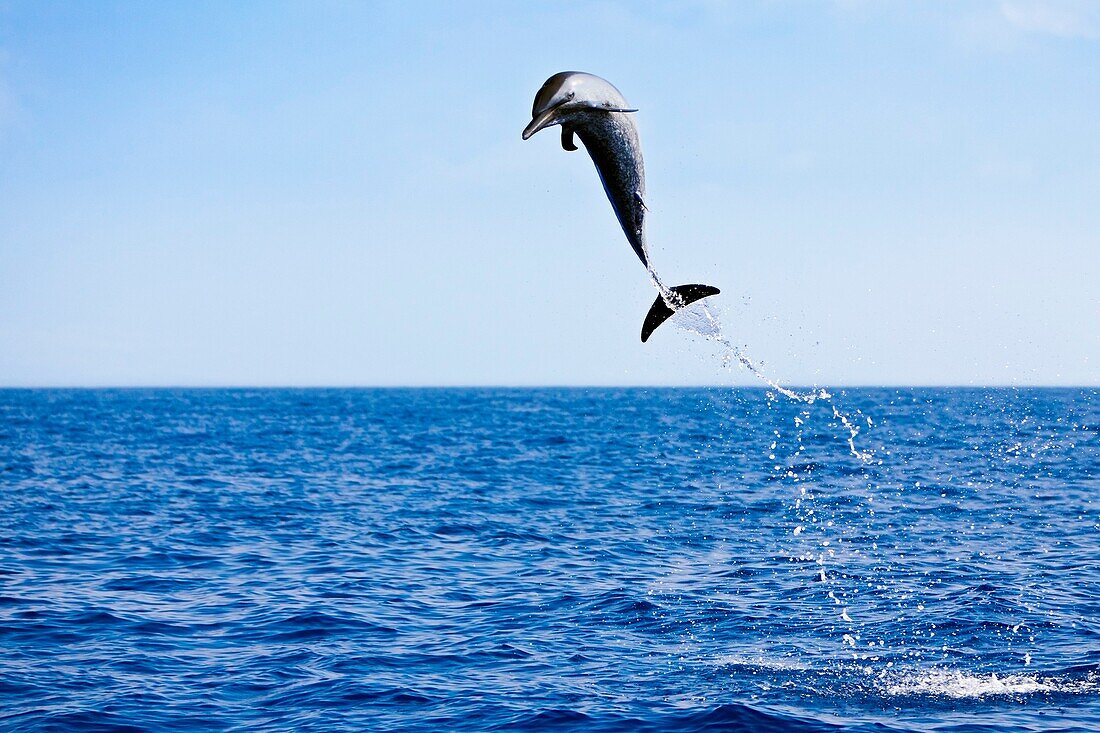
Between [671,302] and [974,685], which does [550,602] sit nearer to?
[974,685]

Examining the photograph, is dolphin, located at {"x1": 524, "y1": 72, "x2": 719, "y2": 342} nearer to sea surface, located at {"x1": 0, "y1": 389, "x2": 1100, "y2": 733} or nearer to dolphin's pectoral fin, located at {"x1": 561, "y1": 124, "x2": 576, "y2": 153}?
dolphin's pectoral fin, located at {"x1": 561, "y1": 124, "x2": 576, "y2": 153}

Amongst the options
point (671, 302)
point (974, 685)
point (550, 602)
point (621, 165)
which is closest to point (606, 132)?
point (621, 165)

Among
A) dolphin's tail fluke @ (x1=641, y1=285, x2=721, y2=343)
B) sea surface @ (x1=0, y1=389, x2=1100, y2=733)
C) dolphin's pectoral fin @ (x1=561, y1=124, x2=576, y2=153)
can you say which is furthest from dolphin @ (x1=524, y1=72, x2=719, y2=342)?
sea surface @ (x1=0, y1=389, x2=1100, y2=733)

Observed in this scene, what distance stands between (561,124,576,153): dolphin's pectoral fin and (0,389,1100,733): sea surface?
302 inches

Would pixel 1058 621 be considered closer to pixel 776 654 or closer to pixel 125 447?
pixel 776 654

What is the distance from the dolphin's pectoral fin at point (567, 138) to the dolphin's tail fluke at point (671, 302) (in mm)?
1794

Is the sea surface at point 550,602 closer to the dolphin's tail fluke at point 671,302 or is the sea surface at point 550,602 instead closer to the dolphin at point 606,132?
the dolphin's tail fluke at point 671,302

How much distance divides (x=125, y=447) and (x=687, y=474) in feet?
113

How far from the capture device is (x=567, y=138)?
7152 mm

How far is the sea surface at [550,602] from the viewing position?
42.7 ft

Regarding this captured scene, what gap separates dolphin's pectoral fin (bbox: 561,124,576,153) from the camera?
7.00m

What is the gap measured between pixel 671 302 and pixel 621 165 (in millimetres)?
1815

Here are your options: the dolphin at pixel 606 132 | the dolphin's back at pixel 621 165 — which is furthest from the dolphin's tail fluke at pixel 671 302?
the dolphin's back at pixel 621 165

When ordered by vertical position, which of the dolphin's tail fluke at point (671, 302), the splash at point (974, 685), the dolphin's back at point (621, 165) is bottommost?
the splash at point (974, 685)
